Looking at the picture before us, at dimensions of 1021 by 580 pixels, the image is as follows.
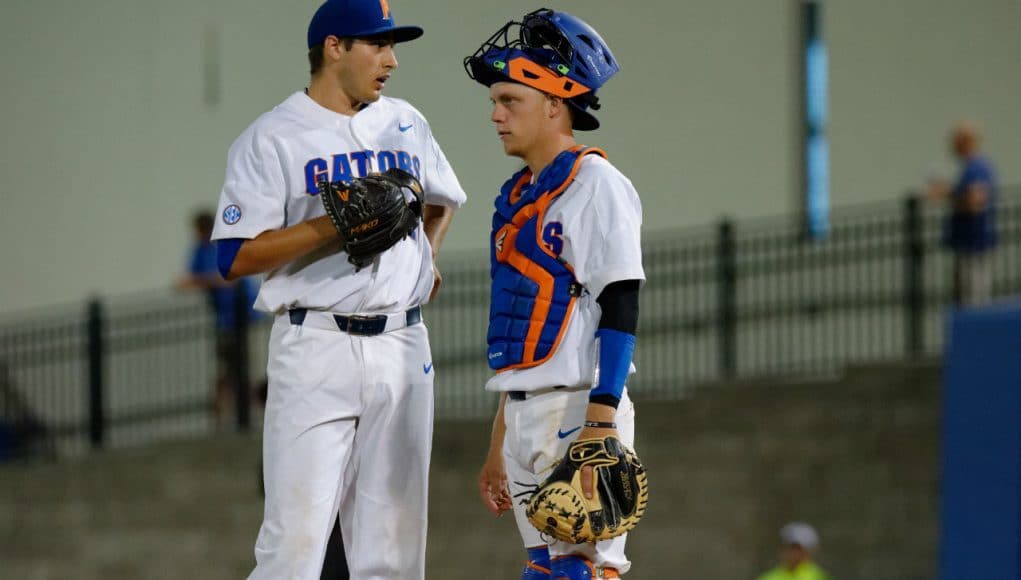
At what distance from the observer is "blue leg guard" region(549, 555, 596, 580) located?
4.67m

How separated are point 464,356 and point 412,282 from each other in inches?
304

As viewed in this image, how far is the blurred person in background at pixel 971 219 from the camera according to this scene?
38.6 feet

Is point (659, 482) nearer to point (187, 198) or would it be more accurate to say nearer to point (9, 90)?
point (187, 198)

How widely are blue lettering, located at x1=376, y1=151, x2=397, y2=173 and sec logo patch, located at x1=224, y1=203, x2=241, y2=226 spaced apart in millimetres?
452

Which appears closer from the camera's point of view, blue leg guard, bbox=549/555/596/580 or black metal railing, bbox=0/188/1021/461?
blue leg guard, bbox=549/555/596/580

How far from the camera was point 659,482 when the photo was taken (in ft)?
38.0

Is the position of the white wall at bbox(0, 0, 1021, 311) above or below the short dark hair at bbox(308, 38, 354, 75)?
above

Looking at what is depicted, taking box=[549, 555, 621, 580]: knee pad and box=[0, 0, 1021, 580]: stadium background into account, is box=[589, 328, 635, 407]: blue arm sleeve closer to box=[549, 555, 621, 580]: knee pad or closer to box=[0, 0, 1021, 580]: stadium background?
box=[549, 555, 621, 580]: knee pad

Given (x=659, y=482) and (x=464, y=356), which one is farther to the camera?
(x=464, y=356)

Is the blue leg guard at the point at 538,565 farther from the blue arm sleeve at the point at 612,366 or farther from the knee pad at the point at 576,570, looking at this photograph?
the blue arm sleeve at the point at 612,366

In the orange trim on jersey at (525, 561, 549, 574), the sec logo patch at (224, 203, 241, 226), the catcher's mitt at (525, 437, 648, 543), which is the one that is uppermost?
the sec logo patch at (224, 203, 241, 226)

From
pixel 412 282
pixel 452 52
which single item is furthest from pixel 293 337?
pixel 452 52

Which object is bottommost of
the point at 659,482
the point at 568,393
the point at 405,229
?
the point at 659,482

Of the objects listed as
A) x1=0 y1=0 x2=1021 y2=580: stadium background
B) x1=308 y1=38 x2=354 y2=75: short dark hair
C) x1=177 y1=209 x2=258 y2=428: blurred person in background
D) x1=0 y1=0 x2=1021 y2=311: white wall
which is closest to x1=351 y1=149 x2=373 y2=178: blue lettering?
x1=308 y1=38 x2=354 y2=75: short dark hair
